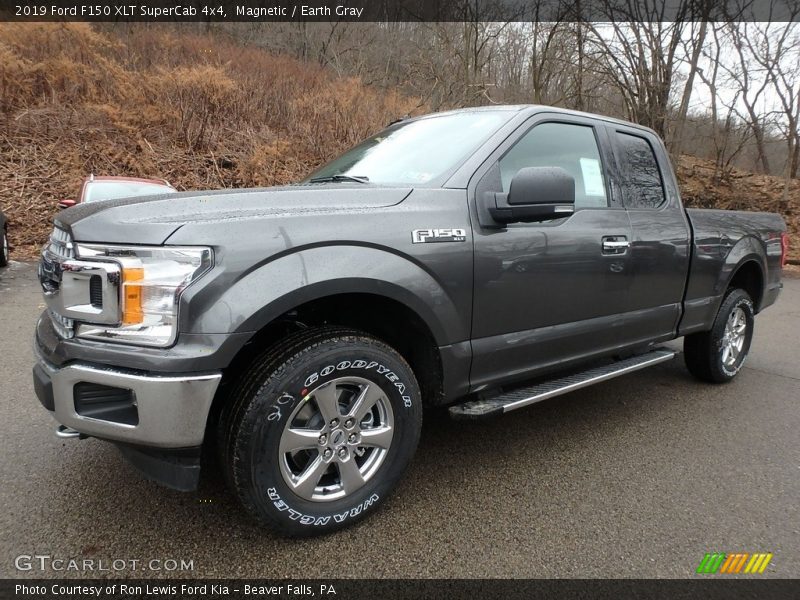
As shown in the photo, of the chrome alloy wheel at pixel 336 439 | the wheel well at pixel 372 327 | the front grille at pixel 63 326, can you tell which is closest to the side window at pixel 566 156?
the wheel well at pixel 372 327

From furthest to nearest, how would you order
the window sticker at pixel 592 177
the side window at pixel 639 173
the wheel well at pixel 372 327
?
the side window at pixel 639 173, the window sticker at pixel 592 177, the wheel well at pixel 372 327

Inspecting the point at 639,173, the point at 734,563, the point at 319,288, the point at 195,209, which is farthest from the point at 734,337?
the point at 195,209

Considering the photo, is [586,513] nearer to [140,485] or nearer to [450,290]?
[450,290]

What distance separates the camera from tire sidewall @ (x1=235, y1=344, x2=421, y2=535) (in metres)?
1.95

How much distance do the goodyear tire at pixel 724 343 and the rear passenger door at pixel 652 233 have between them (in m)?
0.66

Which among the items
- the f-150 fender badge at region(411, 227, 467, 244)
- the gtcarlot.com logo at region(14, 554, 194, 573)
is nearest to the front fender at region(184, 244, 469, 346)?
the f-150 fender badge at region(411, 227, 467, 244)

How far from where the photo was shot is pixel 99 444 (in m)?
2.92

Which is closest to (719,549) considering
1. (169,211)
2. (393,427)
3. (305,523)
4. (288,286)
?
Answer: (393,427)

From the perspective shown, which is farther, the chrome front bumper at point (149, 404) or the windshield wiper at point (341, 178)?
the windshield wiper at point (341, 178)

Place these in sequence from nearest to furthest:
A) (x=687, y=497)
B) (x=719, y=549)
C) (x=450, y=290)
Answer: (x=719, y=549) → (x=450, y=290) → (x=687, y=497)

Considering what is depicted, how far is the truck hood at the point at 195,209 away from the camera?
185 centimetres

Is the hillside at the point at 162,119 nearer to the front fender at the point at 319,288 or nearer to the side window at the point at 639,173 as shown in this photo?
the front fender at the point at 319,288

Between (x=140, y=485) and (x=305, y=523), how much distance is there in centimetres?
96

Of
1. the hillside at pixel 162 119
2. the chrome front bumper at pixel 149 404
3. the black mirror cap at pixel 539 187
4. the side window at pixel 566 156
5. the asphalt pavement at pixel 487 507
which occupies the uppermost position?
the hillside at pixel 162 119
